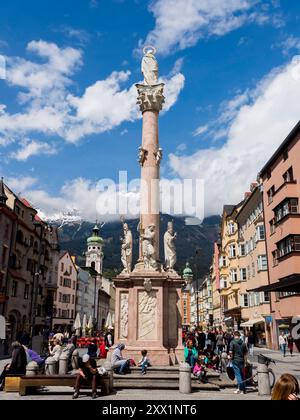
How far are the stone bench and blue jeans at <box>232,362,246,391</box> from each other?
4123 millimetres

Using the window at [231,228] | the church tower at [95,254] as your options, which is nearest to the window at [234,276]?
the window at [231,228]

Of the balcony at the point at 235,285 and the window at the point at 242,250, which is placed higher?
the window at the point at 242,250

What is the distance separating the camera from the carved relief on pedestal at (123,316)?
57.6 ft

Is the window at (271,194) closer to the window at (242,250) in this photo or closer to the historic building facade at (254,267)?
the historic building facade at (254,267)

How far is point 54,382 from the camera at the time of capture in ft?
39.4

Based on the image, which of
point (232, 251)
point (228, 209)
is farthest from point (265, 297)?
point (228, 209)

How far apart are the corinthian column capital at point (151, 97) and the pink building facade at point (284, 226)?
17.6m

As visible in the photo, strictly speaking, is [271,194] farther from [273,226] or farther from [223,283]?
[223,283]

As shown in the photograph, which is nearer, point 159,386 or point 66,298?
point 159,386

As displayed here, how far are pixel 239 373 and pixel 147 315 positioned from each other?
17.2ft

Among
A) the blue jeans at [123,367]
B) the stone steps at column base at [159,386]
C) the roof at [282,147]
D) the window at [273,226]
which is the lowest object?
the stone steps at column base at [159,386]

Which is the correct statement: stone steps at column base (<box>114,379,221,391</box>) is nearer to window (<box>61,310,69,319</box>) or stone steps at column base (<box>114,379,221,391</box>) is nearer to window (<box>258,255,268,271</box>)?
window (<box>258,255,268,271</box>)
